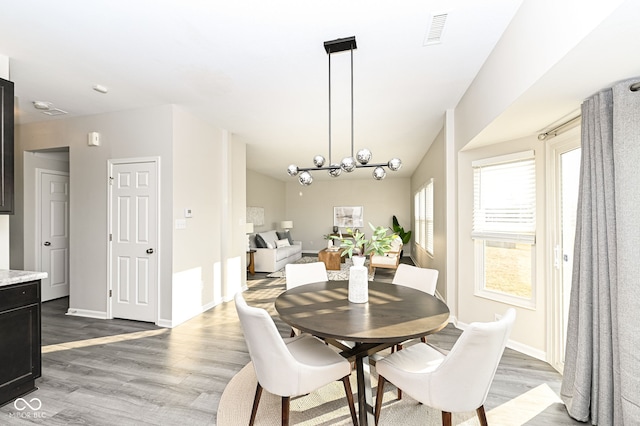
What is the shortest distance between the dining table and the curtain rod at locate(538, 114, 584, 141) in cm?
178

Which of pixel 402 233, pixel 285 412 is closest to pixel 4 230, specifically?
pixel 285 412

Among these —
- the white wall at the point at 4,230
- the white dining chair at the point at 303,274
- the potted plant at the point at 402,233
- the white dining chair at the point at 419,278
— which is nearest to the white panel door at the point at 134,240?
the white wall at the point at 4,230

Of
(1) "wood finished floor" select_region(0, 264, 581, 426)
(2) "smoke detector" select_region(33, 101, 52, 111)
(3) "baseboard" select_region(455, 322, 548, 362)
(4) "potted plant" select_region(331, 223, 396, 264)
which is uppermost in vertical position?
(2) "smoke detector" select_region(33, 101, 52, 111)

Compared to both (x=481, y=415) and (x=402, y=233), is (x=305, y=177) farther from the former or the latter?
(x=402, y=233)

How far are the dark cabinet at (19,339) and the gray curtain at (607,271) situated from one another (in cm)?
385

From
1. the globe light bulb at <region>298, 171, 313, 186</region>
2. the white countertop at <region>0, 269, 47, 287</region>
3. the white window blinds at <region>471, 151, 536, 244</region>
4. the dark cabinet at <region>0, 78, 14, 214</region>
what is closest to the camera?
the white countertop at <region>0, 269, 47, 287</region>

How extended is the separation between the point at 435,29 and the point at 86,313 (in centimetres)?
504

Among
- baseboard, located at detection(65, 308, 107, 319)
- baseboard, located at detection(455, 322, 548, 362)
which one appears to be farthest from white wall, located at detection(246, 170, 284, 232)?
baseboard, located at detection(455, 322, 548, 362)

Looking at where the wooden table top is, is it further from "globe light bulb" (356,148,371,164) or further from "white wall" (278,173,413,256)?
"white wall" (278,173,413,256)

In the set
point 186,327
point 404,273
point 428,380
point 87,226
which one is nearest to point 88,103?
point 87,226

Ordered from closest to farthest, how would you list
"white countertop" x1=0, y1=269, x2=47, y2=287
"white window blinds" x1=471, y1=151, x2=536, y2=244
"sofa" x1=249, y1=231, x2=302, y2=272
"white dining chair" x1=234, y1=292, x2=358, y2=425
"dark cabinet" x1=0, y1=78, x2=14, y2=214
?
1. "white dining chair" x1=234, y1=292, x2=358, y2=425
2. "white countertop" x1=0, y1=269, x2=47, y2=287
3. "dark cabinet" x1=0, y1=78, x2=14, y2=214
4. "white window blinds" x1=471, y1=151, x2=536, y2=244
5. "sofa" x1=249, y1=231, x2=302, y2=272

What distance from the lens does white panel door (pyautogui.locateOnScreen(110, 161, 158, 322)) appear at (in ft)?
11.7

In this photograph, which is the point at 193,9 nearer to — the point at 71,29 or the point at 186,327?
the point at 71,29

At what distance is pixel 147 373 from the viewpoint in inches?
96.5
